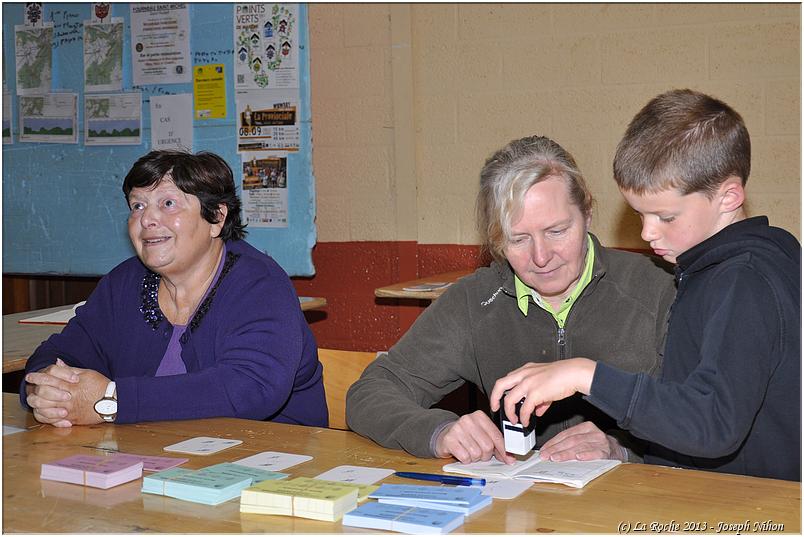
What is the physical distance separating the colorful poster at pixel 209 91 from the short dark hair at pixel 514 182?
272 cm

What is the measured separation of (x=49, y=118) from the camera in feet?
16.5

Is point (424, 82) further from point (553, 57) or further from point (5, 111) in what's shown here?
point (5, 111)

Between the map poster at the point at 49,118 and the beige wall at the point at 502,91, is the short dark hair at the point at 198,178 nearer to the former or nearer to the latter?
the beige wall at the point at 502,91

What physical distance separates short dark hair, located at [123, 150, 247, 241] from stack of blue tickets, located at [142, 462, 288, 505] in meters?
1.03

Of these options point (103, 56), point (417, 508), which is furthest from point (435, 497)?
point (103, 56)

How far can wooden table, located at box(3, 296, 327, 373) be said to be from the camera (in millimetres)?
2896

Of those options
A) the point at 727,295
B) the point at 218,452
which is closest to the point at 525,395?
the point at 727,295

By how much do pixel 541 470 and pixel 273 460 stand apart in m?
0.53

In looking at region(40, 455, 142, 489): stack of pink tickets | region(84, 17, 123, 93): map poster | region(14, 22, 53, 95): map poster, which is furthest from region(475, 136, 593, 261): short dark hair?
region(14, 22, 53, 95): map poster

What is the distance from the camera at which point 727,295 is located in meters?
1.58

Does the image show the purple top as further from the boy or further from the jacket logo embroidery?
the boy

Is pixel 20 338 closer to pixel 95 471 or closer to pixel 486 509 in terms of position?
pixel 95 471

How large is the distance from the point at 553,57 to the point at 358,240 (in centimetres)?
124

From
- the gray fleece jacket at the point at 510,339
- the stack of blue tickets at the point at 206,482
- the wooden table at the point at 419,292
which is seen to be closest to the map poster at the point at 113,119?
the wooden table at the point at 419,292
